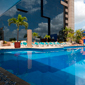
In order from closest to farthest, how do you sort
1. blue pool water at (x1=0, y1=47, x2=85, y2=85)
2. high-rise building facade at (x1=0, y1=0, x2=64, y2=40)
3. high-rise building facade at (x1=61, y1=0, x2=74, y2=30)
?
blue pool water at (x1=0, y1=47, x2=85, y2=85) < high-rise building facade at (x1=0, y1=0, x2=64, y2=40) < high-rise building facade at (x1=61, y1=0, x2=74, y2=30)

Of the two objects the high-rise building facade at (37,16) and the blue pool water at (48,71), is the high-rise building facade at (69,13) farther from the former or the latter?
the blue pool water at (48,71)

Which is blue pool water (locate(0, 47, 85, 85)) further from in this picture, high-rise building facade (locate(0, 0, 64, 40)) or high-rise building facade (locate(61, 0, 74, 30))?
high-rise building facade (locate(61, 0, 74, 30))

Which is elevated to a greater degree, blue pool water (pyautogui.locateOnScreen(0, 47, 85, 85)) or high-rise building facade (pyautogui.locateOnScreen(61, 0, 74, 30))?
high-rise building facade (pyautogui.locateOnScreen(61, 0, 74, 30))

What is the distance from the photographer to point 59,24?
105ft

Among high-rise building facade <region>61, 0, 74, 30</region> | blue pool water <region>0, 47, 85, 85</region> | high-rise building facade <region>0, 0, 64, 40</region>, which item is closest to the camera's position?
blue pool water <region>0, 47, 85, 85</region>

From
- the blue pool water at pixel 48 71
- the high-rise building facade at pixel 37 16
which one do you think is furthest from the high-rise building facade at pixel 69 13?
the blue pool water at pixel 48 71

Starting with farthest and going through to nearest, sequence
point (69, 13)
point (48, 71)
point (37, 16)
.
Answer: point (69, 13)
point (37, 16)
point (48, 71)

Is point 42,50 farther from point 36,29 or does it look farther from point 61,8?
point 61,8

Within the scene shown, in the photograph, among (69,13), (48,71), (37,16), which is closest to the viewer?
(48,71)

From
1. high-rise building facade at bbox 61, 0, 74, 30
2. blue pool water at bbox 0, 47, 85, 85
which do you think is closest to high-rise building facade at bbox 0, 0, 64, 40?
high-rise building facade at bbox 61, 0, 74, 30

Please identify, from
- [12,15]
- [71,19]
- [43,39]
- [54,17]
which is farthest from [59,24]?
[12,15]

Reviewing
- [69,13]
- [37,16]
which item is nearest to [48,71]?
[37,16]

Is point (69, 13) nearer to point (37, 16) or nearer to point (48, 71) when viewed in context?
point (37, 16)

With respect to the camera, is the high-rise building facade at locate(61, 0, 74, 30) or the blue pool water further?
the high-rise building facade at locate(61, 0, 74, 30)
